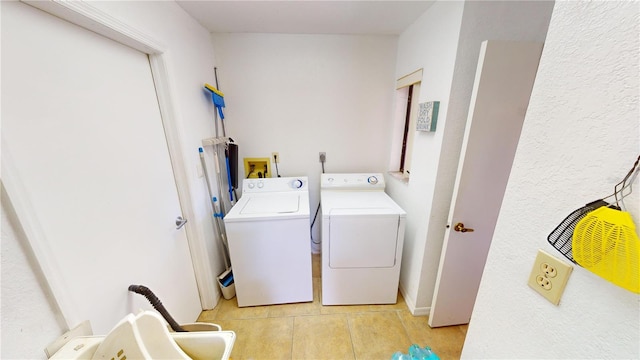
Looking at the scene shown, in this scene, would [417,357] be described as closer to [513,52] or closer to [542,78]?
[542,78]

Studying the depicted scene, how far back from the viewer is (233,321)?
177 centimetres

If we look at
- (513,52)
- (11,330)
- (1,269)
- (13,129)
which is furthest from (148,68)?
(513,52)

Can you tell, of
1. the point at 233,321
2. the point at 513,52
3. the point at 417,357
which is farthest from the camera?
the point at 233,321

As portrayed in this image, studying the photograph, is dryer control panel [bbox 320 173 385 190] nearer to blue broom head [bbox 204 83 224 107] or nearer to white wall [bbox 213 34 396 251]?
white wall [bbox 213 34 396 251]

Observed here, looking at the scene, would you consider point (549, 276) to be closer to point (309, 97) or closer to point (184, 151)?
point (184, 151)

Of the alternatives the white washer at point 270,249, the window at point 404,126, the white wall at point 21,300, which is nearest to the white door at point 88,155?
the white wall at point 21,300

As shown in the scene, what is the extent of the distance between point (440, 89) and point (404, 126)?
2.73ft

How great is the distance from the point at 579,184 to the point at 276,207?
1680mm

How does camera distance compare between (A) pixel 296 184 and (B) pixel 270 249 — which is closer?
(B) pixel 270 249

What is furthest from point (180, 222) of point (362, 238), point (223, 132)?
point (362, 238)

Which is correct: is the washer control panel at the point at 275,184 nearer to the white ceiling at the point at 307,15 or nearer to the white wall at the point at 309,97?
the white wall at the point at 309,97

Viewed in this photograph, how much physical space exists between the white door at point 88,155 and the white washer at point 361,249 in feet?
3.90

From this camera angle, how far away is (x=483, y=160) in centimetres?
126

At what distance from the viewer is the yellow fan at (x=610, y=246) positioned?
14.8 inches
